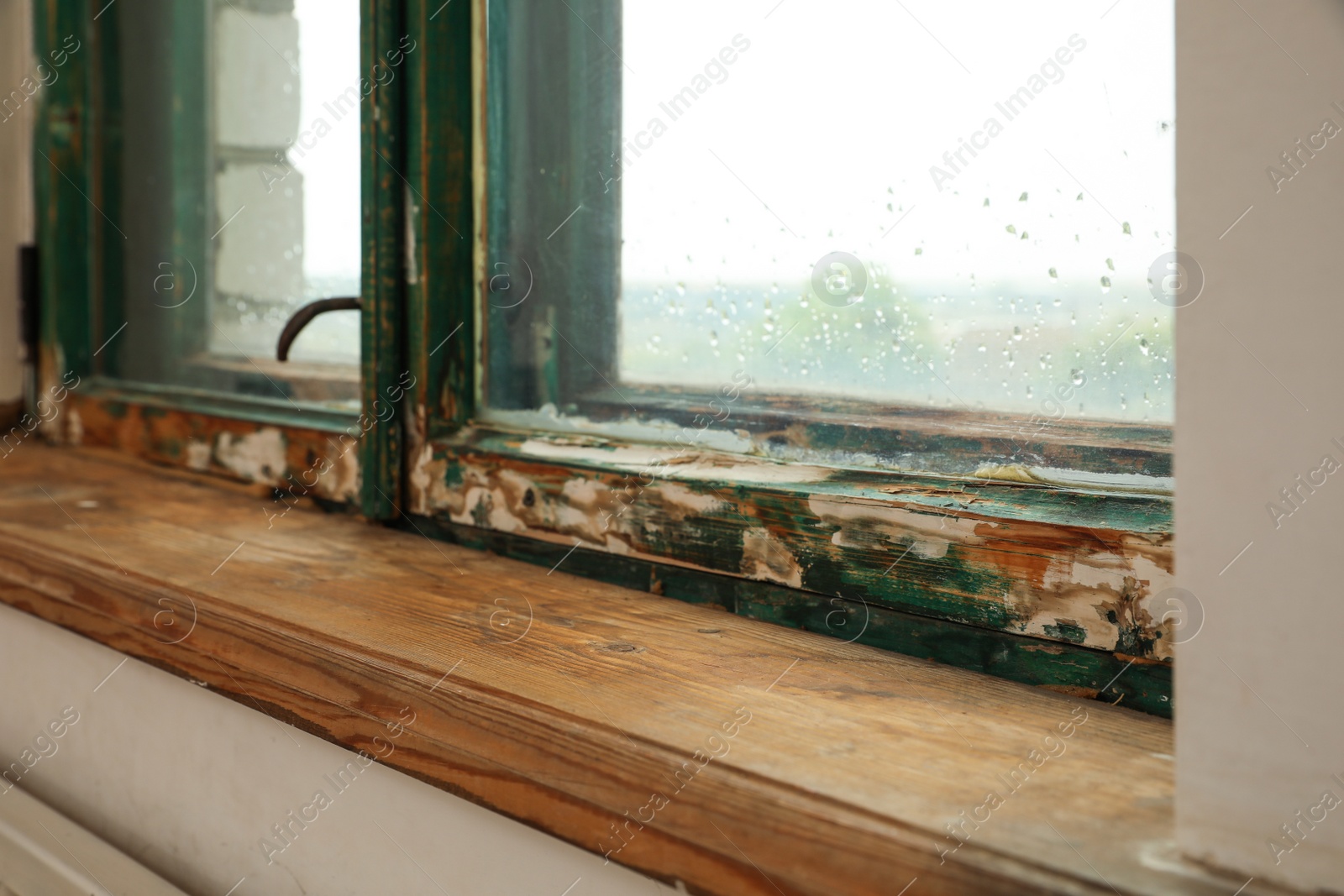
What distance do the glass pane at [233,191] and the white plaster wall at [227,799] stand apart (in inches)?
15.2

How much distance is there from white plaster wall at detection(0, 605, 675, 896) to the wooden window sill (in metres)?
0.05

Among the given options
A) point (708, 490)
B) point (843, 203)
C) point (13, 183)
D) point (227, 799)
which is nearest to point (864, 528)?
point (708, 490)

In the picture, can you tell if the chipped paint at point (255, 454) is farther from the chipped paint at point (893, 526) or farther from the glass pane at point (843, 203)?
the chipped paint at point (893, 526)

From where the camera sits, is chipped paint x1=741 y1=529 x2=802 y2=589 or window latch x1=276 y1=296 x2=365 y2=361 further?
window latch x1=276 y1=296 x2=365 y2=361

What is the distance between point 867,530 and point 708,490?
0.44 ft

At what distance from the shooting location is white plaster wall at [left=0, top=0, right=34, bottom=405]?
1574 mm

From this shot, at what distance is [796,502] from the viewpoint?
0.74 m

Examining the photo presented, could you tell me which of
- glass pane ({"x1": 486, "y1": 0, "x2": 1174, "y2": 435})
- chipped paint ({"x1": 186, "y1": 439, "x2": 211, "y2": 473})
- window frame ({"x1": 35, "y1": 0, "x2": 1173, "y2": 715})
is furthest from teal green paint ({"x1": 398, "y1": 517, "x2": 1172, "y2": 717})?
chipped paint ({"x1": 186, "y1": 439, "x2": 211, "y2": 473})

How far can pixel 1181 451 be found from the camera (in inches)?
16.5

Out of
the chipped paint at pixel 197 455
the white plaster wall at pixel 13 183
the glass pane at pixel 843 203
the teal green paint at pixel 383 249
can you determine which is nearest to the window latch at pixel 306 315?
the teal green paint at pixel 383 249

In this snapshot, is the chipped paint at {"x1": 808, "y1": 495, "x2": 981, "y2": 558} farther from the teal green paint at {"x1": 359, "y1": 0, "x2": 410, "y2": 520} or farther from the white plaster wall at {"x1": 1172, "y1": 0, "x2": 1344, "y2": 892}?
the teal green paint at {"x1": 359, "y1": 0, "x2": 410, "y2": 520}

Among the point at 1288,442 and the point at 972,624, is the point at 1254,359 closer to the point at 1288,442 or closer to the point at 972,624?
the point at 1288,442

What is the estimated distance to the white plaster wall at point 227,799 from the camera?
25.1 inches

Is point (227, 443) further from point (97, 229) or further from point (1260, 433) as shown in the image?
point (1260, 433)
